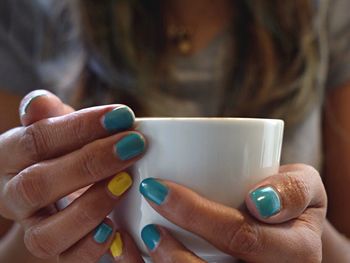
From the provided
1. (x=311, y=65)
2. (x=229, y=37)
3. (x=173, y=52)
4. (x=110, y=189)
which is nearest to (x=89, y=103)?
(x=173, y=52)

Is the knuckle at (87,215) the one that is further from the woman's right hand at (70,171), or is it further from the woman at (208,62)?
the woman at (208,62)

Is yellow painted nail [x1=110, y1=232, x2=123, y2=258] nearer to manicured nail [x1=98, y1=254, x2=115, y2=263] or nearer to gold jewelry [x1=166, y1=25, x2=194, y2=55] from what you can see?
manicured nail [x1=98, y1=254, x2=115, y2=263]

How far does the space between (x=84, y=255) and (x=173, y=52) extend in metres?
0.76

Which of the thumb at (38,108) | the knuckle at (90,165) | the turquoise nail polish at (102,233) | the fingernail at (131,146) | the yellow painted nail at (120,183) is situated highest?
the thumb at (38,108)

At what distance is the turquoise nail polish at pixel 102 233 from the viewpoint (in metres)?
0.40

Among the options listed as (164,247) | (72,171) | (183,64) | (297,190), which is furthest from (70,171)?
(183,64)

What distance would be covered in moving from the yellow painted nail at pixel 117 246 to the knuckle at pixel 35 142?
0.36ft

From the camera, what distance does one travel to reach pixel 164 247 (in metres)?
0.37

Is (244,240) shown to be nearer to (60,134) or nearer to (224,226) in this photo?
(224,226)

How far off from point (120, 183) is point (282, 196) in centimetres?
15

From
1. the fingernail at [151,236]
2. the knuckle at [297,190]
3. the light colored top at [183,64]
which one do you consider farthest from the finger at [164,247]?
the light colored top at [183,64]

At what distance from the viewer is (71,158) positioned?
39 cm

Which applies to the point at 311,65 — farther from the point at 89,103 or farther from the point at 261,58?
the point at 89,103

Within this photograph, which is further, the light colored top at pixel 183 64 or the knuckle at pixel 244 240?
the light colored top at pixel 183 64
